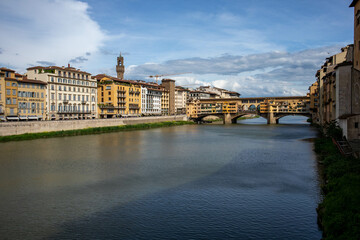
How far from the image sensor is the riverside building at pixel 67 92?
60156 millimetres

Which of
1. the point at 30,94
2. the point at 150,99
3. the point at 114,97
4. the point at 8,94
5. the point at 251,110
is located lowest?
the point at 251,110

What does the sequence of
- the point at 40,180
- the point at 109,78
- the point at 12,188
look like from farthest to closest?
the point at 109,78 → the point at 40,180 → the point at 12,188

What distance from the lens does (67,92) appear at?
64.1 metres

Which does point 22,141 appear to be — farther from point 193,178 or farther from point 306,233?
point 306,233

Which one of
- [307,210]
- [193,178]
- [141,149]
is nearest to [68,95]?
[141,149]

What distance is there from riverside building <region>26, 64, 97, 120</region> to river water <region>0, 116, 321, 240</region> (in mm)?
31577

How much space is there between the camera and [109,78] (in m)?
80.8

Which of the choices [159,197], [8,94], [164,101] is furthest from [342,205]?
[164,101]

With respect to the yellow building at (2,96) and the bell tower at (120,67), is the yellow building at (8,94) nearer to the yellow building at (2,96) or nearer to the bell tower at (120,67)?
the yellow building at (2,96)

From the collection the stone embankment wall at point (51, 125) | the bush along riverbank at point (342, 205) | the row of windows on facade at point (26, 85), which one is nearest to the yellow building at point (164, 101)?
the stone embankment wall at point (51, 125)

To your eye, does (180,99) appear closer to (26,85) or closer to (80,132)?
(80,132)

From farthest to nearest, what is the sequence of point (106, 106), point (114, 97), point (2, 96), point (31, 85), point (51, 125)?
point (114, 97) < point (106, 106) < point (31, 85) < point (51, 125) < point (2, 96)

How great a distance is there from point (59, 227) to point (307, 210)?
36.7 feet

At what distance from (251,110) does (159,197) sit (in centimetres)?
8470
